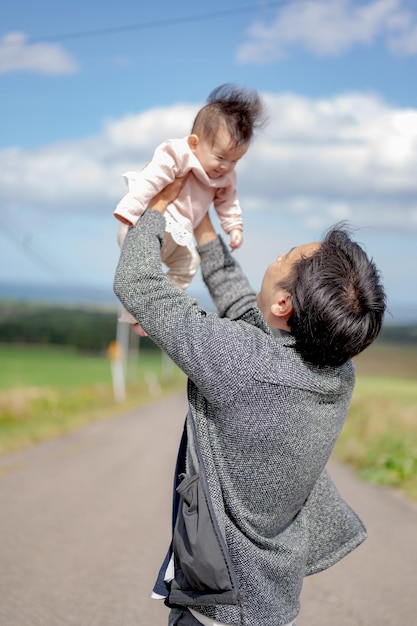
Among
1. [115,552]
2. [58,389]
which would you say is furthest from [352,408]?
[58,389]

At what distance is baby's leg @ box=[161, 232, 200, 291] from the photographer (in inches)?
107

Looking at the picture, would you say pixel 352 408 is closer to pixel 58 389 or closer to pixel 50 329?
pixel 58 389

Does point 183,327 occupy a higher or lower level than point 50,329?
higher

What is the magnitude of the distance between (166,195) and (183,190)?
14 cm

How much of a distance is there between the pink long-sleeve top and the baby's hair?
102 mm

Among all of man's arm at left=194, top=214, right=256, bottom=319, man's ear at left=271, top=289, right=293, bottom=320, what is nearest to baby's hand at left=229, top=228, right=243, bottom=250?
man's arm at left=194, top=214, right=256, bottom=319

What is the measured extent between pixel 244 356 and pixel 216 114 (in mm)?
1067

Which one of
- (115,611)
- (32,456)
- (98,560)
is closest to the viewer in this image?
(115,611)

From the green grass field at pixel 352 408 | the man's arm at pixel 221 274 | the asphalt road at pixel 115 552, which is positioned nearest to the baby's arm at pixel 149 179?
the man's arm at pixel 221 274

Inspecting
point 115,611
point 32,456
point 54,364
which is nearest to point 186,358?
point 115,611

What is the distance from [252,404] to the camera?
2.17 meters

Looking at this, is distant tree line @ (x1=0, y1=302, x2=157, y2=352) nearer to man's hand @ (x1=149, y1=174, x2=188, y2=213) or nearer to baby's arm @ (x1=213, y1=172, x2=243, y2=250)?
baby's arm @ (x1=213, y1=172, x2=243, y2=250)

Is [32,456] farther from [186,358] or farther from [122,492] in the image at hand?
[186,358]

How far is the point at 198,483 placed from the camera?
216 cm
